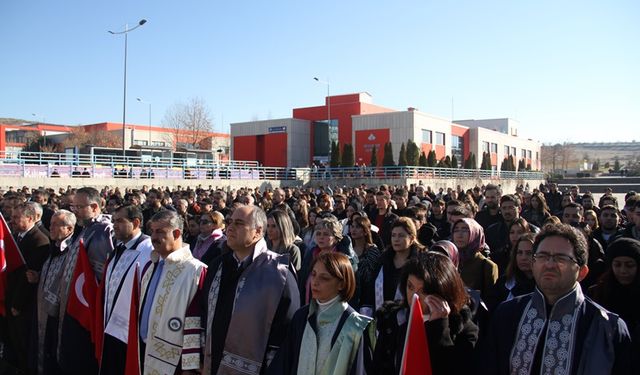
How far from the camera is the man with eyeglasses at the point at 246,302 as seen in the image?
3.58 metres

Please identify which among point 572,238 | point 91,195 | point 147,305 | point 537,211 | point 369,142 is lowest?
point 147,305

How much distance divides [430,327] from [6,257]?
4.91 meters

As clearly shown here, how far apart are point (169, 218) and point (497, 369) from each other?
281 cm

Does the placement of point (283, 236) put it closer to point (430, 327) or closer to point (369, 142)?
point (430, 327)

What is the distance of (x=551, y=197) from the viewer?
14.8m

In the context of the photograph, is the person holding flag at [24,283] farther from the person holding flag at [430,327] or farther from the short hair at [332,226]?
the person holding flag at [430,327]

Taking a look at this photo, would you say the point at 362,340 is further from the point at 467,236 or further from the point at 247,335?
the point at 467,236

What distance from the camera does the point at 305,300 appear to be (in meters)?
4.88

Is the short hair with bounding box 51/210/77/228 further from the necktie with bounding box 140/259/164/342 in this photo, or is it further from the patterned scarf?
the patterned scarf

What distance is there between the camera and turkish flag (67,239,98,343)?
16.2 feet

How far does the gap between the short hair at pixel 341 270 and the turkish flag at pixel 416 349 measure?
53 cm

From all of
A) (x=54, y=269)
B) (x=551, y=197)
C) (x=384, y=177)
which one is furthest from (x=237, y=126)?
(x=54, y=269)

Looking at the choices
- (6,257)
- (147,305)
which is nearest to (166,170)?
(6,257)

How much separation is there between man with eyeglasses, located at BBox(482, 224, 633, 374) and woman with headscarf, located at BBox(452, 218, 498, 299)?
1927 mm
